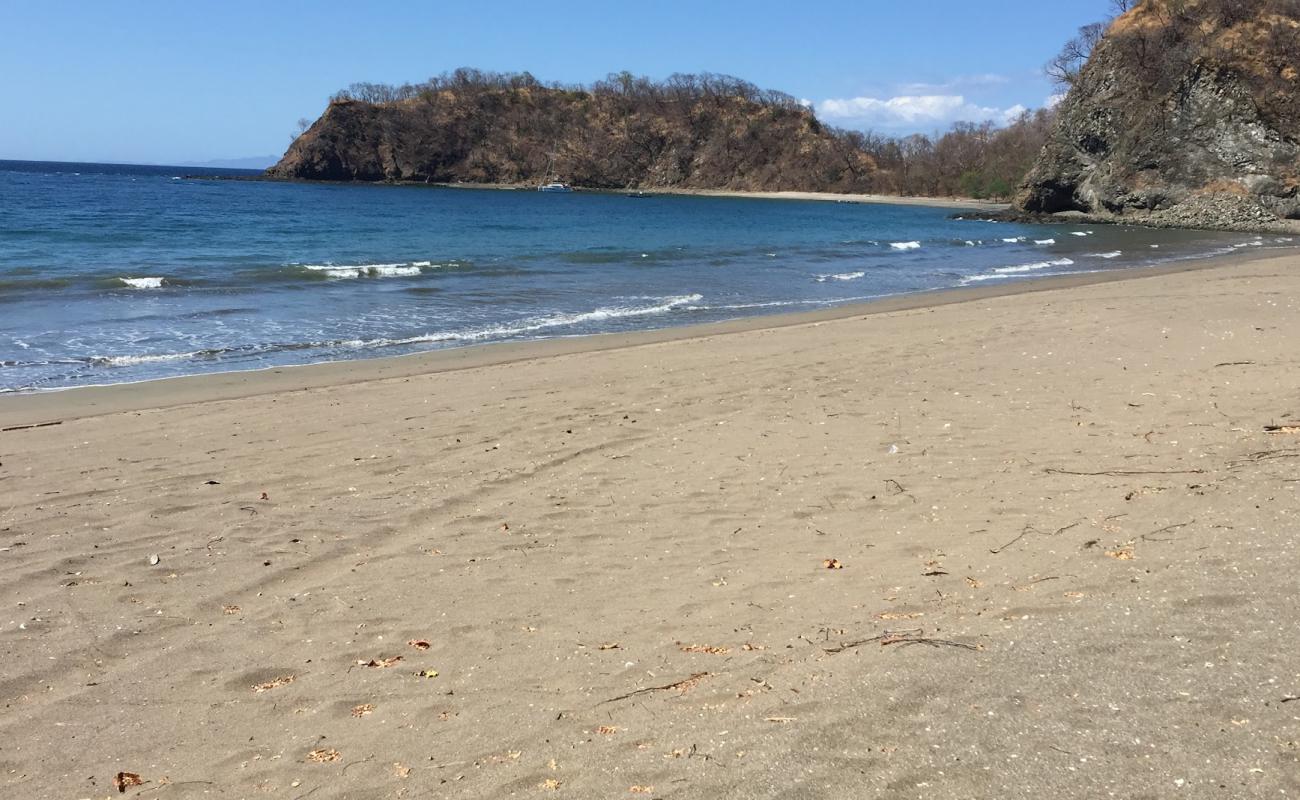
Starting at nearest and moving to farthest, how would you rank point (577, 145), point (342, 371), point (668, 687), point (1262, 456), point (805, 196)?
1. point (668, 687)
2. point (1262, 456)
3. point (342, 371)
4. point (805, 196)
5. point (577, 145)

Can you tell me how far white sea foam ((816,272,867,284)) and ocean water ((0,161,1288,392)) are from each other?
15 centimetres

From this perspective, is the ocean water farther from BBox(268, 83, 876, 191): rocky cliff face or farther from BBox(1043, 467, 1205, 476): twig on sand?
BBox(268, 83, 876, 191): rocky cliff face

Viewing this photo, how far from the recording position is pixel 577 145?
5664 inches

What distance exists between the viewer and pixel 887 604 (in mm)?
4500

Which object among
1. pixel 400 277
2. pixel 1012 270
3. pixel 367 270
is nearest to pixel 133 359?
pixel 400 277

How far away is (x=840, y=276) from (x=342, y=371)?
17878 mm

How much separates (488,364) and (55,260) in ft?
70.3

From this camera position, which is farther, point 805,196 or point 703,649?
point 805,196

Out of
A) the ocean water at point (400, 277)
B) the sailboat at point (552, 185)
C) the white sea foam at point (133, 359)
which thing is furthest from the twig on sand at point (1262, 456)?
the sailboat at point (552, 185)

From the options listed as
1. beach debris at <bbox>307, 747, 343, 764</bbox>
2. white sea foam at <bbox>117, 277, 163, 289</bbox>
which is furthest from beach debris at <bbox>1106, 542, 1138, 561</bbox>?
white sea foam at <bbox>117, 277, 163, 289</bbox>

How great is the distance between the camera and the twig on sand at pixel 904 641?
3.95 m

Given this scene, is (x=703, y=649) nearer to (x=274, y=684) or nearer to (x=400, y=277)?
(x=274, y=684)

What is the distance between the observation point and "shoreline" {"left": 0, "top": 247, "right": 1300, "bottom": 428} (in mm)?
10234

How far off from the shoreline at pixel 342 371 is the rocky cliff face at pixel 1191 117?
39127mm
